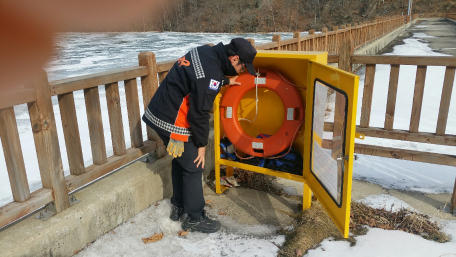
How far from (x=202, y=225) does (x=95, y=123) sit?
3.99 feet

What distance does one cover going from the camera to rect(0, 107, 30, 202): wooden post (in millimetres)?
2240

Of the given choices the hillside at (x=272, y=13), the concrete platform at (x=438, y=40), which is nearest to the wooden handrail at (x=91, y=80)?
the hillside at (x=272, y=13)

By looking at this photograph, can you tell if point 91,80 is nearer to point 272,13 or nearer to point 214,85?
point 214,85

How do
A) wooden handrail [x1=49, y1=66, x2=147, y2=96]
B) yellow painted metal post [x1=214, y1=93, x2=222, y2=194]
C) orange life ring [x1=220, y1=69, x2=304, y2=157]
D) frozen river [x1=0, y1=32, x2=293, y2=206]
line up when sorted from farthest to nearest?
yellow painted metal post [x1=214, y1=93, x2=222, y2=194]
orange life ring [x1=220, y1=69, x2=304, y2=157]
wooden handrail [x1=49, y1=66, x2=147, y2=96]
frozen river [x1=0, y1=32, x2=293, y2=206]

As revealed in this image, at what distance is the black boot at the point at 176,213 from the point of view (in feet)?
10.5

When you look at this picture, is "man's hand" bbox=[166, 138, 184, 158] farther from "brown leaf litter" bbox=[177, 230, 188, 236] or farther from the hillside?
the hillside

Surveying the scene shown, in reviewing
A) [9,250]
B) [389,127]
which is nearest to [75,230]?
[9,250]

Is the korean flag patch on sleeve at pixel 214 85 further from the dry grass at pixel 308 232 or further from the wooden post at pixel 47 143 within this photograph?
the dry grass at pixel 308 232

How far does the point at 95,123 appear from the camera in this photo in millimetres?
2916

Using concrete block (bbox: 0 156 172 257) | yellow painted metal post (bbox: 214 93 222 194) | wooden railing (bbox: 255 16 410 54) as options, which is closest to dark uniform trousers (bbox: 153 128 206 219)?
concrete block (bbox: 0 156 172 257)

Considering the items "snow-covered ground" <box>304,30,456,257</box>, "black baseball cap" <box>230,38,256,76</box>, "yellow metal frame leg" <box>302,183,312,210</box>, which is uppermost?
"black baseball cap" <box>230,38,256,76</box>

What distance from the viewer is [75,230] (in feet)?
8.57

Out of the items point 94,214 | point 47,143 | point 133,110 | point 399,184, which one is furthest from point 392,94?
point 47,143

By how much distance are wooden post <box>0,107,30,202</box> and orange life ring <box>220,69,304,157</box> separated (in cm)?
179
